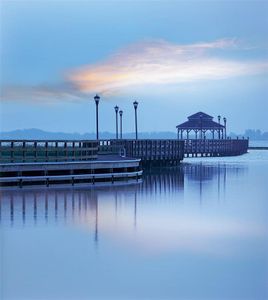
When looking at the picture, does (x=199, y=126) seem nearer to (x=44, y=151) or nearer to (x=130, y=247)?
(x=44, y=151)

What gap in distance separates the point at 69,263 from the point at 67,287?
146 centimetres

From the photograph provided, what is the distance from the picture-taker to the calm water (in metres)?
9.52

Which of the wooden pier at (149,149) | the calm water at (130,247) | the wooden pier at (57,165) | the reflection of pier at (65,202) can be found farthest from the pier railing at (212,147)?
the calm water at (130,247)

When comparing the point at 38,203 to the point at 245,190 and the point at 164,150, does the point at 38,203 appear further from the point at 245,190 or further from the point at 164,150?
the point at 164,150

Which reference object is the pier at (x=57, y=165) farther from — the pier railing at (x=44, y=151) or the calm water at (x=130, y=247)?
the calm water at (x=130, y=247)

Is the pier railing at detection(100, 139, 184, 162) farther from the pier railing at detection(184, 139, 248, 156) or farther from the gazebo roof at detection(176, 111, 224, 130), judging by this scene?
the gazebo roof at detection(176, 111, 224, 130)

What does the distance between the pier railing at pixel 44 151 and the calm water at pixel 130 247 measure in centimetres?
284

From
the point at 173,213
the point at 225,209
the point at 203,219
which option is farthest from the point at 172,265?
the point at 225,209

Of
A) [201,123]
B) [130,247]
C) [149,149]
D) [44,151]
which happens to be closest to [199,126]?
[201,123]

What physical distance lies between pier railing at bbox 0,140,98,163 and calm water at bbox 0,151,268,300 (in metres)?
2.84

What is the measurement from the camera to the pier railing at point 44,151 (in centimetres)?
2370

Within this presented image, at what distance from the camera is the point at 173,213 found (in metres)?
17.5

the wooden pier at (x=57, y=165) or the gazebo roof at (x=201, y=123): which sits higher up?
the gazebo roof at (x=201, y=123)

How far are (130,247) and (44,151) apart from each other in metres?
13.3
